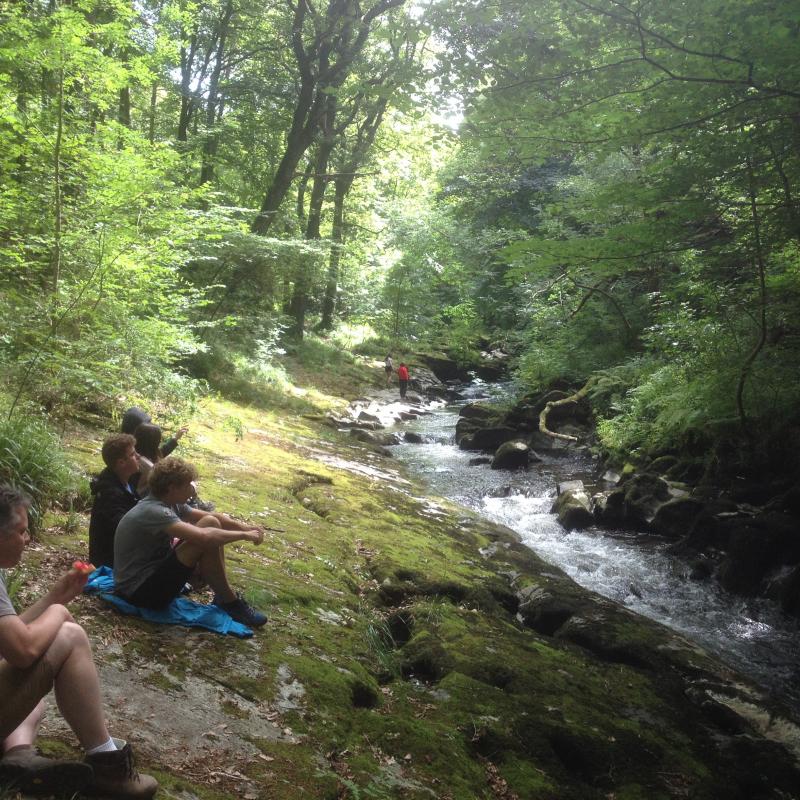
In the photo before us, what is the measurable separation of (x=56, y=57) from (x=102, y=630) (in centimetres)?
687

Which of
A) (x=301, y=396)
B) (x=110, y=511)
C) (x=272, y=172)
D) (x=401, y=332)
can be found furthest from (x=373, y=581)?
(x=401, y=332)

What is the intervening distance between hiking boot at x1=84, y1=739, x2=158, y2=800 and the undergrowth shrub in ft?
10.3

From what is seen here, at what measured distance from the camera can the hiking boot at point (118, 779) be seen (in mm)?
2592

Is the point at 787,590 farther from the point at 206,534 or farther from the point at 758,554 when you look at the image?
the point at 206,534

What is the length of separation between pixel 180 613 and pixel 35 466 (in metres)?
2.34

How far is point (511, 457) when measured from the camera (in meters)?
15.5

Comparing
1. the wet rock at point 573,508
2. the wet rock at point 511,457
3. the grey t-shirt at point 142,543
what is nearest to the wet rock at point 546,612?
the wet rock at point 573,508

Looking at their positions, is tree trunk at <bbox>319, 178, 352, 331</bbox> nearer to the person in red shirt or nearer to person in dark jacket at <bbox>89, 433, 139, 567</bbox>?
the person in red shirt

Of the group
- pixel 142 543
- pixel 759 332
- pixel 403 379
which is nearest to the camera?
pixel 142 543

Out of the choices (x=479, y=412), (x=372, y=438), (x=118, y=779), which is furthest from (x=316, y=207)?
(x=118, y=779)

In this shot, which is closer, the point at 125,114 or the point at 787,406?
the point at 787,406

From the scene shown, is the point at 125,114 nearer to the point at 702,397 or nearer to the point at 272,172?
the point at 272,172

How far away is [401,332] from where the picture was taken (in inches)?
1286

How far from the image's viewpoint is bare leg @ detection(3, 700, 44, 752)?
8.50 ft
